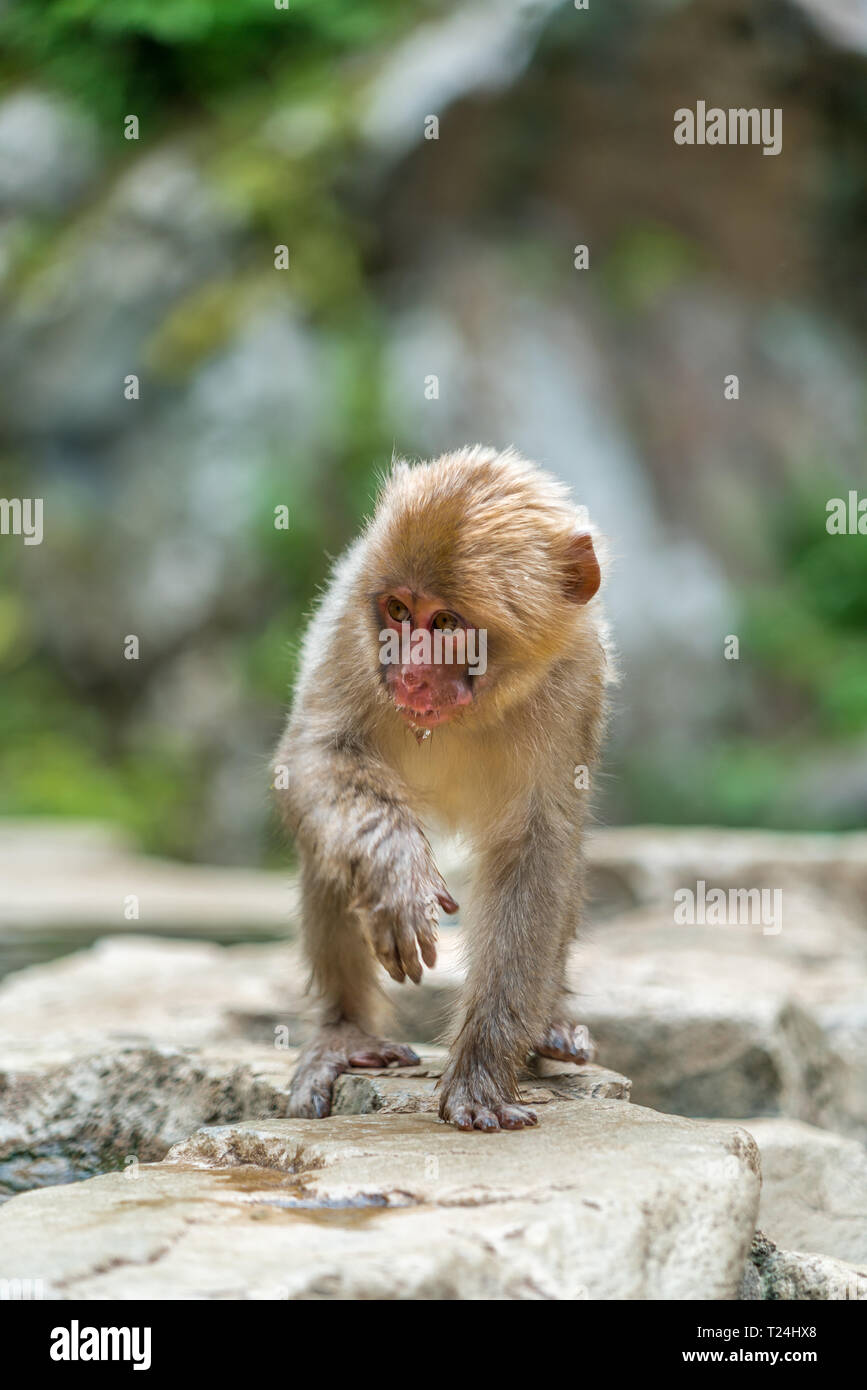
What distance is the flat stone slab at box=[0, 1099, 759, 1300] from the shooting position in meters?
2.08

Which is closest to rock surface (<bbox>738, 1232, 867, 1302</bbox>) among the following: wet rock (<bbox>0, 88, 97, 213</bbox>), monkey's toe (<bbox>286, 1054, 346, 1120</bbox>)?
monkey's toe (<bbox>286, 1054, 346, 1120</bbox>)

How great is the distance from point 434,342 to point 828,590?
489 centimetres

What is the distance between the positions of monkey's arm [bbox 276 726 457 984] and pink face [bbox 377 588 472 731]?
0.68 feet

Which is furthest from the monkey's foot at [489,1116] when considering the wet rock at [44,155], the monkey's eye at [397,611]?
the wet rock at [44,155]

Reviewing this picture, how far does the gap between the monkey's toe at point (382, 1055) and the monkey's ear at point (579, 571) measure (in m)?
1.35

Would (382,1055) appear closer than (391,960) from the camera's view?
No

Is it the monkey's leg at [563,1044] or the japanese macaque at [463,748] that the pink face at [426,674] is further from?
the monkey's leg at [563,1044]

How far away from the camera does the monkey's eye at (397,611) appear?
321cm

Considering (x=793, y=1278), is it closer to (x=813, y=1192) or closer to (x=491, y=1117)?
(x=491, y=1117)

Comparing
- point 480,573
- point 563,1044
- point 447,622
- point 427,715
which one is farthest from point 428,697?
point 563,1044

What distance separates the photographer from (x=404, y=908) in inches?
115

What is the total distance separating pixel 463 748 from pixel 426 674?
0.50m

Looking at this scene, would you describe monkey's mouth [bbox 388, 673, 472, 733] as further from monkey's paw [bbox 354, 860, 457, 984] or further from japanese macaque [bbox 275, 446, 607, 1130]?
monkey's paw [bbox 354, 860, 457, 984]

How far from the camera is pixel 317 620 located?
3.92 meters
